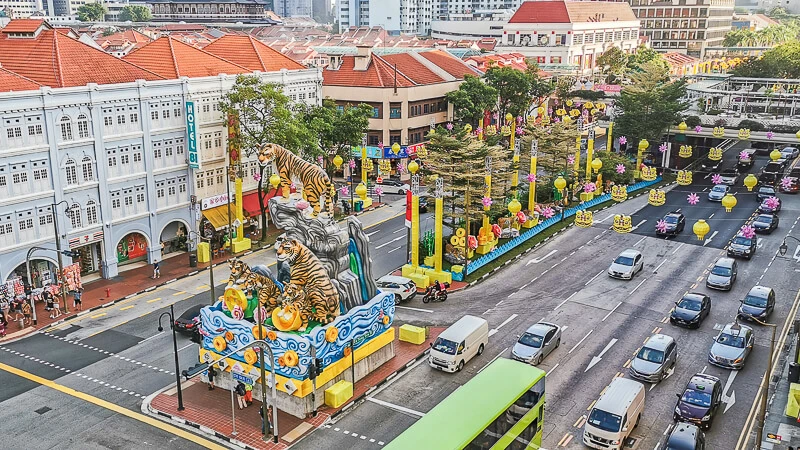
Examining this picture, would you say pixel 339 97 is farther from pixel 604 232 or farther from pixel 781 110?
pixel 781 110

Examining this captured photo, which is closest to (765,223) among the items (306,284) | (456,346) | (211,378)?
(456,346)

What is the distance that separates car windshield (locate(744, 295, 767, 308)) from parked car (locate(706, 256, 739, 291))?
15.0 ft

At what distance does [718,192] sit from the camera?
8031cm

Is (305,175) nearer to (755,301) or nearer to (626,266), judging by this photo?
(626,266)

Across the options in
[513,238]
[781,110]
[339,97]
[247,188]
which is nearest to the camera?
[513,238]

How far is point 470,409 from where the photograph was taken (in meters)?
28.0

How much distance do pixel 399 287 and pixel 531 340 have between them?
40.5ft

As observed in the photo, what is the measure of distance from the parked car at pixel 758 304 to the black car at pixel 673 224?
53.4 ft

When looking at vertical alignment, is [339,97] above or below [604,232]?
above

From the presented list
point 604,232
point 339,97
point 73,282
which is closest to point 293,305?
point 73,282

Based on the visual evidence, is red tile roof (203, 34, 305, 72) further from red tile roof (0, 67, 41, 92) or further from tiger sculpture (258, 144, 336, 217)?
tiger sculpture (258, 144, 336, 217)

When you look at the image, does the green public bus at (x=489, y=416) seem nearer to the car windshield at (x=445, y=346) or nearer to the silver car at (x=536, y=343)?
the car windshield at (x=445, y=346)

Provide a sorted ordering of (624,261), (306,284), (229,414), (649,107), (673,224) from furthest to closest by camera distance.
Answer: (649,107), (673,224), (624,261), (306,284), (229,414)

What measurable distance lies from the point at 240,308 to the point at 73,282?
18730 mm
